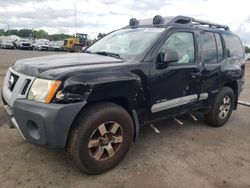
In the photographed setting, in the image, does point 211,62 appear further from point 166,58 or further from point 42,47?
point 42,47

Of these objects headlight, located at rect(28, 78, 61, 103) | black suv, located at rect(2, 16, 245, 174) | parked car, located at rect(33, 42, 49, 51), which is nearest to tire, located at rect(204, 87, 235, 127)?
black suv, located at rect(2, 16, 245, 174)

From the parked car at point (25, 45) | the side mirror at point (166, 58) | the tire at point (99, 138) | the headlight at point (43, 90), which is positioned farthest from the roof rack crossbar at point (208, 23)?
the parked car at point (25, 45)

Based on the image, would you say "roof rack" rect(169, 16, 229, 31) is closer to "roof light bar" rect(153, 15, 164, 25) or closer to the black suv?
the black suv

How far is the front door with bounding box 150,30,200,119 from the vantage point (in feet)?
12.8

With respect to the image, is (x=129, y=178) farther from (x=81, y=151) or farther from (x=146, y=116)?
(x=146, y=116)

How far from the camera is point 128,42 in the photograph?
14.0ft

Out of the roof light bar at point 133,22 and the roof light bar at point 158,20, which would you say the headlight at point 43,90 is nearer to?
the roof light bar at point 158,20

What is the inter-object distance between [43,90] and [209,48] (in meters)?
3.12

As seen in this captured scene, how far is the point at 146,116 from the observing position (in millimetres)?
3895

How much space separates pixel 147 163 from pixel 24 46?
39.1 metres

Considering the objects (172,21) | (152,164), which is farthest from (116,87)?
(172,21)

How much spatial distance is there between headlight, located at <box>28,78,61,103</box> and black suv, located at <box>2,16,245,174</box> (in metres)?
0.01

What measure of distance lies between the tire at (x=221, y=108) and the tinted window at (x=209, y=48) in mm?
682

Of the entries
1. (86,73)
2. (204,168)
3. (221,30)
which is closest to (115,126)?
(86,73)
